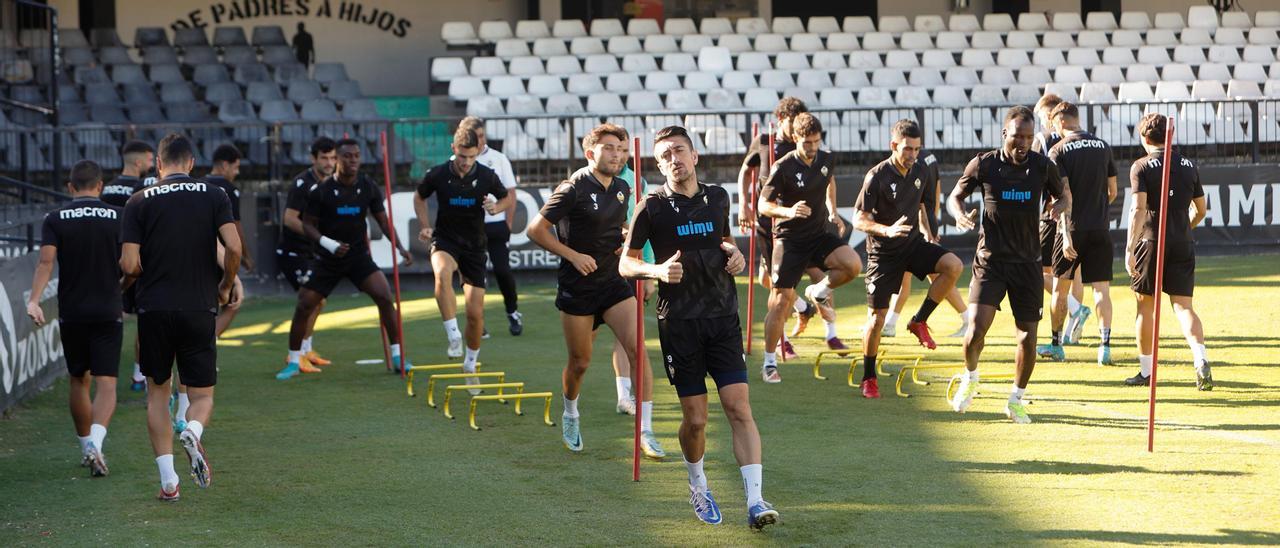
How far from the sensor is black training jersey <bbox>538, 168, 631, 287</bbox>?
8.70m

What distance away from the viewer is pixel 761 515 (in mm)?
6668

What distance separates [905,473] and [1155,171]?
358 centimetres

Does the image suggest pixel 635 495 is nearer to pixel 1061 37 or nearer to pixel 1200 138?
pixel 1200 138

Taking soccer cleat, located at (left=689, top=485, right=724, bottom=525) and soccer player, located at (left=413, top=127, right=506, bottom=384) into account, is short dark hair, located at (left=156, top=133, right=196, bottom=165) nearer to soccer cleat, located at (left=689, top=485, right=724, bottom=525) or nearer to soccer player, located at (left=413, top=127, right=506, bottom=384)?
soccer cleat, located at (left=689, top=485, right=724, bottom=525)

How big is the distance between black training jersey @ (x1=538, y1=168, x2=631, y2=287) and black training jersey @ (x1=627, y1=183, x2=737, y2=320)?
66.2 inches

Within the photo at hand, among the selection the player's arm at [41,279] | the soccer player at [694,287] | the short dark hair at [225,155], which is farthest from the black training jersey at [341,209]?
the soccer player at [694,287]

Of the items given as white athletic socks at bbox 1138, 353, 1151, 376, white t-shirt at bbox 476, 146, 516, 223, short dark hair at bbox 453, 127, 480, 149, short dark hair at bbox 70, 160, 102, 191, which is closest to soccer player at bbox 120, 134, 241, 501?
short dark hair at bbox 70, 160, 102, 191

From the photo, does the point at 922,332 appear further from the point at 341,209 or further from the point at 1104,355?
the point at 341,209

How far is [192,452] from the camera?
25.3ft

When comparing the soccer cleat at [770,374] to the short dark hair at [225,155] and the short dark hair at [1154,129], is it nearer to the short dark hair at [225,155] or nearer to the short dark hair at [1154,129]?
the short dark hair at [1154,129]

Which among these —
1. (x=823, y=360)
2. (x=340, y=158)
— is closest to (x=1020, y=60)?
(x=823, y=360)

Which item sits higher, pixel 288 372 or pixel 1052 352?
pixel 1052 352

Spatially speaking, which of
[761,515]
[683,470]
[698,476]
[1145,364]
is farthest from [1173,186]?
[761,515]

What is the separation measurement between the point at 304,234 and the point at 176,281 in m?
4.34
